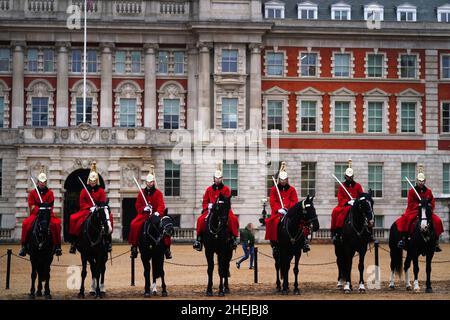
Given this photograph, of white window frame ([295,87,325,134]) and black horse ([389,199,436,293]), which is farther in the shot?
white window frame ([295,87,325,134])

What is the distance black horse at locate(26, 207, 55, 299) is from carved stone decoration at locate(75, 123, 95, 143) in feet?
95.5

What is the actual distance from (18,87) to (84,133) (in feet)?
19.3

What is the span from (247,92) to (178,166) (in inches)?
246

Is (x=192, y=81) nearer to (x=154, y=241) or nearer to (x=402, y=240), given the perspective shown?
(x=402, y=240)

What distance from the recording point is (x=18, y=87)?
2104 inches

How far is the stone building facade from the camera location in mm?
52938

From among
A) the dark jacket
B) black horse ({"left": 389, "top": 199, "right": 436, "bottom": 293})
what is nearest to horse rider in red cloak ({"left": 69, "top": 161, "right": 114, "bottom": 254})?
black horse ({"left": 389, "top": 199, "right": 436, "bottom": 293})

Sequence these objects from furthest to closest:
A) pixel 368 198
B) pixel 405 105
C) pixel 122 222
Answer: pixel 405 105 < pixel 122 222 < pixel 368 198

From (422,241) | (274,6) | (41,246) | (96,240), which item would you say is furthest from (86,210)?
(274,6)

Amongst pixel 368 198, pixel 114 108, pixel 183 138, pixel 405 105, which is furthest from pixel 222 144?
pixel 368 198

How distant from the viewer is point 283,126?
54.6 metres

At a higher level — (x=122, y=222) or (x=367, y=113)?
(x=367, y=113)

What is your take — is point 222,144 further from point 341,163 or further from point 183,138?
point 341,163

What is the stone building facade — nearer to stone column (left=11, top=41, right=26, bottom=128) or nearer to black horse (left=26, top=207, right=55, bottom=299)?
stone column (left=11, top=41, right=26, bottom=128)
